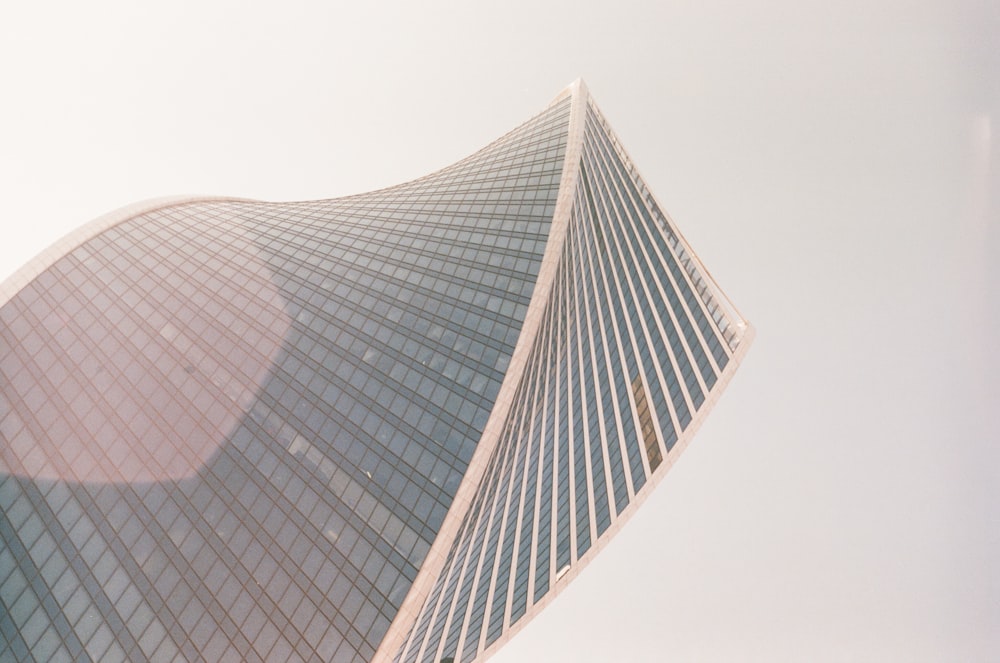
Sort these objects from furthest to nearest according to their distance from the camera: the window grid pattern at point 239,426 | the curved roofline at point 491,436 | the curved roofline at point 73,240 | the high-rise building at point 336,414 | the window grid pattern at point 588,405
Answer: the window grid pattern at point 588,405 < the curved roofline at point 73,240 < the high-rise building at point 336,414 < the curved roofline at point 491,436 < the window grid pattern at point 239,426

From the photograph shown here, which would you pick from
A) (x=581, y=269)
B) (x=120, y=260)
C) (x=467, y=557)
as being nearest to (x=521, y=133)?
(x=581, y=269)

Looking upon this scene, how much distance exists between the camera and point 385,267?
5834 centimetres

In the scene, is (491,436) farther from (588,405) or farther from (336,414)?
(588,405)

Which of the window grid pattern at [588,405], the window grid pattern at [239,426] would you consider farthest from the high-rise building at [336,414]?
the window grid pattern at [588,405]

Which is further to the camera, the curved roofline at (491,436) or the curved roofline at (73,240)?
the curved roofline at (73,240)

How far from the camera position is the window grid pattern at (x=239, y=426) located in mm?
32250

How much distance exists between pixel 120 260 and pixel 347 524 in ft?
123

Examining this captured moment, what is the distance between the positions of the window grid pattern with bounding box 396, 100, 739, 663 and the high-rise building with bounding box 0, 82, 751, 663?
331mm

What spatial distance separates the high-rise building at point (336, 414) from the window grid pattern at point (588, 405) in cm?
33

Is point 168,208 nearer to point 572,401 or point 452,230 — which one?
point 452,230

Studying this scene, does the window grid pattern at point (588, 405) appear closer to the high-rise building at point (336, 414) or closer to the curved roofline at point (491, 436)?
the high-rise building at point (336, 414)

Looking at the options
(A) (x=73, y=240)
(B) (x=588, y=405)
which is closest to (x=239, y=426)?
(A) (x=73, y=240)

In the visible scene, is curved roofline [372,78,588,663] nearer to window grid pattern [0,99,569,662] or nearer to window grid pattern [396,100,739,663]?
window grid pattern [0,99,569,662]

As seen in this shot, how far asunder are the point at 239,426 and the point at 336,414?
23.9 ft
